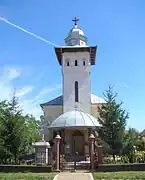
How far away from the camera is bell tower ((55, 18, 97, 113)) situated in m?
39.3

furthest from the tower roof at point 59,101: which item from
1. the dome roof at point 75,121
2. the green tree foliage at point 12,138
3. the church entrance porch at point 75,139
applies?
the green tree foliage at point 12,138

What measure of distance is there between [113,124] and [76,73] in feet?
41.3

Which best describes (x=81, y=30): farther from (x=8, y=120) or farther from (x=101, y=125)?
(x=8, y=120)

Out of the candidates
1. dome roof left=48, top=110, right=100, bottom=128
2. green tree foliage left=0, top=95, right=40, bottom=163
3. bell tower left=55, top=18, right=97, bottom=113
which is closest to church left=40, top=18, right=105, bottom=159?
bell tower left=55, top=18, right=97, bottom=113

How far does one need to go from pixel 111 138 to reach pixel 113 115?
2.06m

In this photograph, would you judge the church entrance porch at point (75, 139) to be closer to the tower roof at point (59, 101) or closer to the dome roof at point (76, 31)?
the tower roof at point (59, 101)

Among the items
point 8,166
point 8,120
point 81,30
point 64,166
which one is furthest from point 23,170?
point 81,30

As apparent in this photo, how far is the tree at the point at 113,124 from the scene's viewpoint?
28.7 meters

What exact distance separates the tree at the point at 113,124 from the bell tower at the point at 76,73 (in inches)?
344

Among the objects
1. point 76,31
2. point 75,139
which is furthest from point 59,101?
point 76,31

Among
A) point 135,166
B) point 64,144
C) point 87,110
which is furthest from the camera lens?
point 87,110

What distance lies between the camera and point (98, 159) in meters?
24.2

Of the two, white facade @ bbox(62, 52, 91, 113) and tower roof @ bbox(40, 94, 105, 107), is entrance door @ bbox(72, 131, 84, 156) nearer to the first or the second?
white facade @ bbox(62, 52, 91, 113)

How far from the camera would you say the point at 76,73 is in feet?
133
